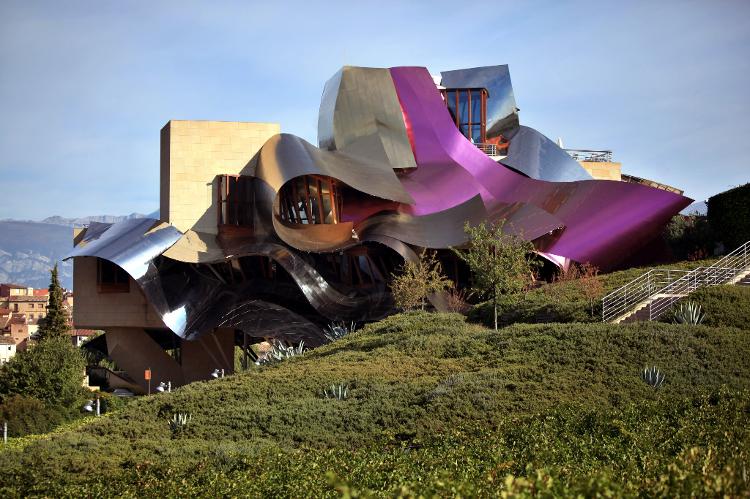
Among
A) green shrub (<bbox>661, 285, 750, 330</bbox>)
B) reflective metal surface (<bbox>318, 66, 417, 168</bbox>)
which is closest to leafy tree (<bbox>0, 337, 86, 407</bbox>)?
reflective metal surface (<bbox>318, 66, 417, 168</bbox>)

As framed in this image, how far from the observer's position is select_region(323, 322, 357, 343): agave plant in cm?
3122

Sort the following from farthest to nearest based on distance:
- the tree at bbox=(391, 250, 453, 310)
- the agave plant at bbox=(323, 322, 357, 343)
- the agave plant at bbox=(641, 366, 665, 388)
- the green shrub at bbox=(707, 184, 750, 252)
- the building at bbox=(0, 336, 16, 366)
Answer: the building at bbox=(0, 336, 16, 366)
the green shrub at bbox=(707, 184, 750, 252)
the agave plant at bbox=(323, 322, 357, 343)
the tree at bbox=(391, 250, 453, 310)
the agave plant at bbox=(641, 366, 665, 388)

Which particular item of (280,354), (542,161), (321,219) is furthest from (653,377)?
(542,161)

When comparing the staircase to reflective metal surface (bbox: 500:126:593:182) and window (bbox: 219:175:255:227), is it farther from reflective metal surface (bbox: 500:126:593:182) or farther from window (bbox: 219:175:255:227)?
window (bbox: 219:175:255:227)

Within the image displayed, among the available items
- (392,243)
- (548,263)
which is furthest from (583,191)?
(392,243)

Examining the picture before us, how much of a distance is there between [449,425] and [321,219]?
1973cm

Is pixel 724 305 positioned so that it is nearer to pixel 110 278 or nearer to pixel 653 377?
pixel 653 377

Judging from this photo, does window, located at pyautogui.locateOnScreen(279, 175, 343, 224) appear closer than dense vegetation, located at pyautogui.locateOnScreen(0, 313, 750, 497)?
No

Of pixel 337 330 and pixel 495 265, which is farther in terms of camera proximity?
pixel 337 330

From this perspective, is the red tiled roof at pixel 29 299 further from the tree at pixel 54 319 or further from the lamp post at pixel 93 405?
the lamp post at pixel 93 405

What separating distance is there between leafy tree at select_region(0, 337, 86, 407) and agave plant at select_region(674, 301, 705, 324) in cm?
2016

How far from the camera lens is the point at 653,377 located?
18500 mm

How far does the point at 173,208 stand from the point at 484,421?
22314 millimetres

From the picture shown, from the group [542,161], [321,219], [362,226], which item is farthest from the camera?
[542,161]
